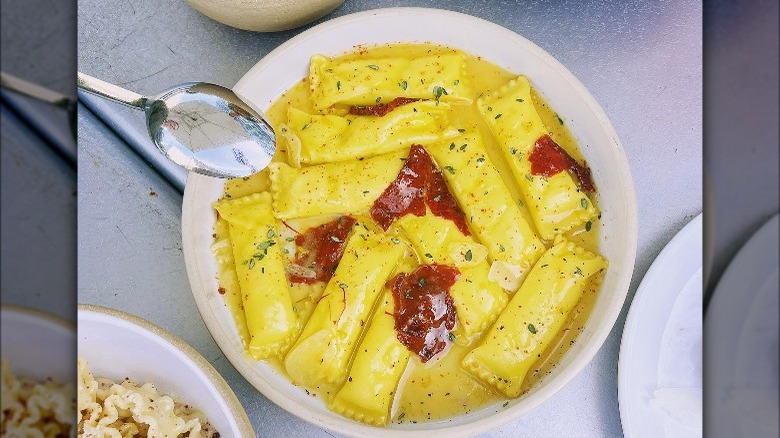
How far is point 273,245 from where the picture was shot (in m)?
1.30

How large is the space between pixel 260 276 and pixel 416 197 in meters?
0.30

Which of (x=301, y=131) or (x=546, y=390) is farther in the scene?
(x=301, y=131)

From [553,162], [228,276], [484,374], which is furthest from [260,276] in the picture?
[553,162]

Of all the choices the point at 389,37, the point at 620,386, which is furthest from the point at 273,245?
the point at 620,386

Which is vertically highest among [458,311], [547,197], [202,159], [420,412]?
[202,159]

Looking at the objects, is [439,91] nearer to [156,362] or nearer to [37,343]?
[156,362]

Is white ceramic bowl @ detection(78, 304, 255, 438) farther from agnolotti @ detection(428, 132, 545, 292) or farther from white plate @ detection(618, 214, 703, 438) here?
white plate @ detection(618, 214, 703, 438)

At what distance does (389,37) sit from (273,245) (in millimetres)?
413

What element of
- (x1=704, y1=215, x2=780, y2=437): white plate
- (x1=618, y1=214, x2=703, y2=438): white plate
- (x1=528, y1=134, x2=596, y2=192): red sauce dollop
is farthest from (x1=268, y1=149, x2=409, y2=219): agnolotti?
(x1=704, y1=215, x2=780, y2=437): white plate

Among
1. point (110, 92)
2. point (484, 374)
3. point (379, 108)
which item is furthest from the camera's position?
point (379, 108)

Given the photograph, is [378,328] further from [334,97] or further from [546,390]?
[334,97]

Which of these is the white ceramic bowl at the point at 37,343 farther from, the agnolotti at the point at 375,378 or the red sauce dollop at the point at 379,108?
the red sauce dollop at the point at 379,108

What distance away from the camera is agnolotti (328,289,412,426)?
1.25 metres

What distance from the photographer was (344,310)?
51.0 inches
